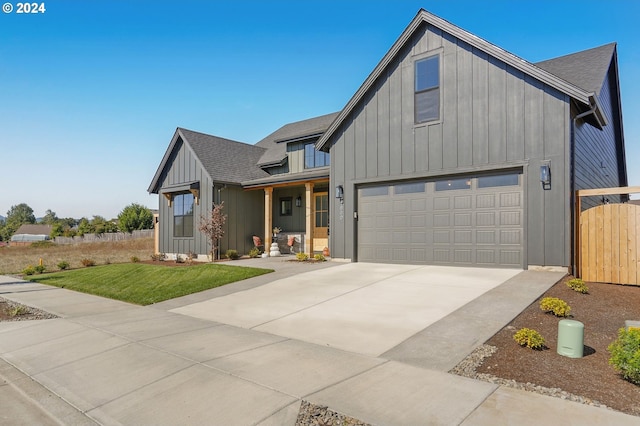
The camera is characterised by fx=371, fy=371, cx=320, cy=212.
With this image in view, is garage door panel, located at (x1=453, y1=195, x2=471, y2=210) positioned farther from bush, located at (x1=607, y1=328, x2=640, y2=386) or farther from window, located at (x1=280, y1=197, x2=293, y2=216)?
window, located at (x1=280, y1=197, x2=293, y2=216)

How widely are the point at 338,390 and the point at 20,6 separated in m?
12.7

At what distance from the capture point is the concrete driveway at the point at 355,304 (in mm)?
5871

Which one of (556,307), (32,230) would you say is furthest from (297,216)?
(32,230)

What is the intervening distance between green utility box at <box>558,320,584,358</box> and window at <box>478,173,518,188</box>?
21.9ft

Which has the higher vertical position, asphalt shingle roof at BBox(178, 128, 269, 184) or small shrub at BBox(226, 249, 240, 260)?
asphalt shingle roof at BBox(178, 128, 269, 184)

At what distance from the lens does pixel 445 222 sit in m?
11.5

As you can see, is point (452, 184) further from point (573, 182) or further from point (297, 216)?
point (297, 216)

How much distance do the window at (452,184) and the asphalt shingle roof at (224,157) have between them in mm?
10193

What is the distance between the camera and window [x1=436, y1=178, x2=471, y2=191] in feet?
36.8

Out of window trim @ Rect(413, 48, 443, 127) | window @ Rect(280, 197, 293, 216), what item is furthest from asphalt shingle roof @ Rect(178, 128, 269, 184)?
window trim @ Rect(413, 48, 443, 127)

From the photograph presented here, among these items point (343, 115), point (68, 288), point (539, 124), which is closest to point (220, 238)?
point (68, 288)

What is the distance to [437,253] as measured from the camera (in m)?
11.6

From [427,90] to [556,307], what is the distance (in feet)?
26.7

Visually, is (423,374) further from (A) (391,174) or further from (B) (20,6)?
(B) (20,6)
